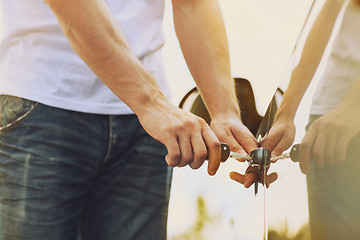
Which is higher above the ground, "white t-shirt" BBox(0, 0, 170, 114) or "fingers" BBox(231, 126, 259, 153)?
"white t-shirt" BBox(0, 0, 170, 114)

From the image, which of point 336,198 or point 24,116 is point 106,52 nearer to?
point 24,116

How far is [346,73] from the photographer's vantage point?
25 cm

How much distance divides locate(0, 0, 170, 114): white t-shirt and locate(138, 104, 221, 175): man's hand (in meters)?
0.24

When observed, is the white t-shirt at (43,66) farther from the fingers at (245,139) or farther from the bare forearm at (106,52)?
the fingers at (245,139)

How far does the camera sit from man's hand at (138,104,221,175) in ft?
1.64

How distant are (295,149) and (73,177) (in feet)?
1.73

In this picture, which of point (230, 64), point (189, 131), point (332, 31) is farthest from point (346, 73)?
point (230, 64)

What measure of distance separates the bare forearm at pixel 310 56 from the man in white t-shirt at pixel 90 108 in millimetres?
245

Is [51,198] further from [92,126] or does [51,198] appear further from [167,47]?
[167,47]

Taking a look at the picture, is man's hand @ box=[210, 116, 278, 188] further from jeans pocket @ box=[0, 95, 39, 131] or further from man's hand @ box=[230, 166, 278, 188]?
jeans pocket @ box=[0, 95, 39, 131]

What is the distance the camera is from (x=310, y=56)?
323mm

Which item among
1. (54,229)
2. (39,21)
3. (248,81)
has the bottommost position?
(54,229)

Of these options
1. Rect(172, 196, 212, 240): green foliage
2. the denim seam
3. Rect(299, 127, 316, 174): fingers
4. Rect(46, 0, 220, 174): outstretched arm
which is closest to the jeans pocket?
the denim seam

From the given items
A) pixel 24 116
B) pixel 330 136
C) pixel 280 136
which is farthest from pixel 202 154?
pixel 24 116
